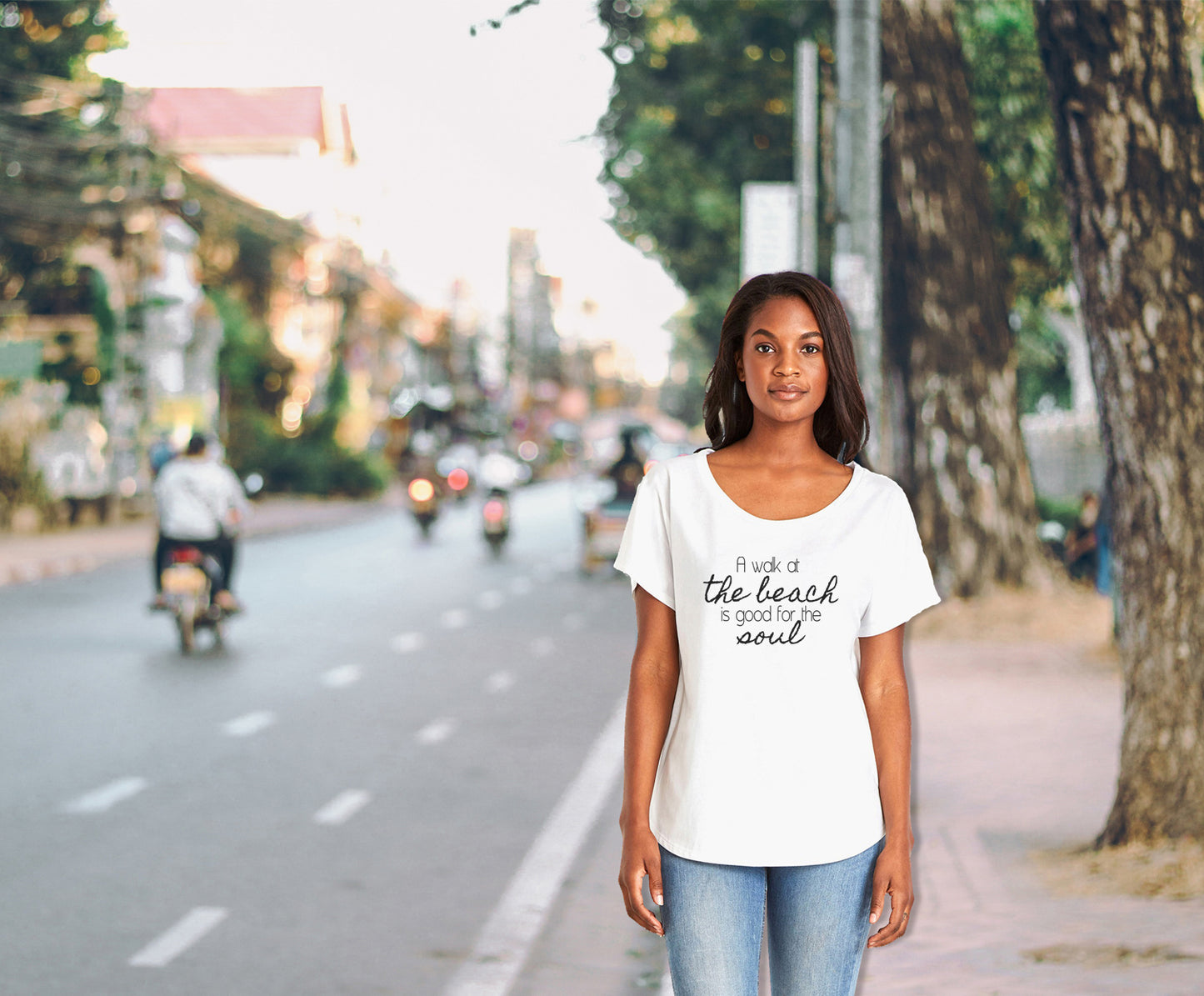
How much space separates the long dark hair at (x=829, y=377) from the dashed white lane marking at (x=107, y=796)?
18.4ft

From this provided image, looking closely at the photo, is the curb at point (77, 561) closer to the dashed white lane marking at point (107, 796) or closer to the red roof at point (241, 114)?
the dashed white lane marking at point (107, 796)

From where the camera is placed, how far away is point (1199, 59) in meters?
6.32

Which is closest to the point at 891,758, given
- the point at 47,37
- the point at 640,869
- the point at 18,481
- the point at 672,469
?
the point at 640,869

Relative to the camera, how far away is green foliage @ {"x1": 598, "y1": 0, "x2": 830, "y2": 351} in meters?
23.3

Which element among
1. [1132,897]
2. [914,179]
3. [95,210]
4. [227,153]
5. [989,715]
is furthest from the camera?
[227,153]

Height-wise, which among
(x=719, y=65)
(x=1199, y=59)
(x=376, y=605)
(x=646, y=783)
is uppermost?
(x=719, y=65)

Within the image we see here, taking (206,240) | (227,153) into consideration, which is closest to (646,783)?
(206,240)

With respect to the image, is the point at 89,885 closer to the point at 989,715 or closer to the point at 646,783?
the point at 646,783

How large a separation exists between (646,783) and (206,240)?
4393 centimetres

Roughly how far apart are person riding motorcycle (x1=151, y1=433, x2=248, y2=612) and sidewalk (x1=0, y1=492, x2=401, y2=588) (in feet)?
24.9

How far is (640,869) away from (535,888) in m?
3.81

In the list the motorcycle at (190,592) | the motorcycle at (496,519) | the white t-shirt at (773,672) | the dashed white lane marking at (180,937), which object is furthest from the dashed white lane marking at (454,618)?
the white t-shirt at (773,672)

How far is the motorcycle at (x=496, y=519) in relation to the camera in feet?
85.6

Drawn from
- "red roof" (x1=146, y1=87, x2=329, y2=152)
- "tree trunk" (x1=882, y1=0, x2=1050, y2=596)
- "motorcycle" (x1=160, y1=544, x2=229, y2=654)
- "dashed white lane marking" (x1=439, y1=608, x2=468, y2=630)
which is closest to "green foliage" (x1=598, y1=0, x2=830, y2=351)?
"tree trunk" (x1=882, y1=0, x2=1050, y2=596)
